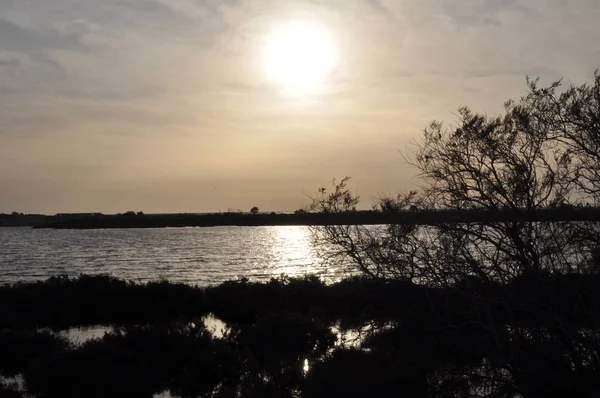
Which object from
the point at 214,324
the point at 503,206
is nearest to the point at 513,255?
the point at 503,206

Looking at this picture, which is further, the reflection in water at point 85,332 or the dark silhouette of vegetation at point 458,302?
the reflection in water at point 85,332

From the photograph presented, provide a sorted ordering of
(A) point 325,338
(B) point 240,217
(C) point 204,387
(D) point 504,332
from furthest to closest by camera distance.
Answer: (B) point 240,217 < (A) point 325,338 < (C) point 204,387 < (D) point 504,332

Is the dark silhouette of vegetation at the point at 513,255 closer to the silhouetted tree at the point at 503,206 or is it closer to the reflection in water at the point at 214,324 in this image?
the silhouetted tree at the point at 503,206

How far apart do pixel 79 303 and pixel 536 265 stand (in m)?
20.5

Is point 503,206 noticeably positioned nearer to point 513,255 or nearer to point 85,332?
point 513,255

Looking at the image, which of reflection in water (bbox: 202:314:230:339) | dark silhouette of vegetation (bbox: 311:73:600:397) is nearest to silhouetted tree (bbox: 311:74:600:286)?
dark silhouette of vegetation (bbox: 311:73:600:397)

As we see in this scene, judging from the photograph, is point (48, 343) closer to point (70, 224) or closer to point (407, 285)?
point (407, 285)

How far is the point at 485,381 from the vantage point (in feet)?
41.2

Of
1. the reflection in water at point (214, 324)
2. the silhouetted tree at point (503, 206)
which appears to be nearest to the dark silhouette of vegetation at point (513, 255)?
the silhouetted tree at point (503, 206)

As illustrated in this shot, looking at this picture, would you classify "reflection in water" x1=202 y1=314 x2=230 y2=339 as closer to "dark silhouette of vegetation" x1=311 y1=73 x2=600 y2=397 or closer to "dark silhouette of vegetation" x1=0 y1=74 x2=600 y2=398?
"dark silhouette of vegetation" x1=0 y1=74 x2=600 y2=398

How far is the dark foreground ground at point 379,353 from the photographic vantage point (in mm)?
11602

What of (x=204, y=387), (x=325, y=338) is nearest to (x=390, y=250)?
(x=204, y=387)

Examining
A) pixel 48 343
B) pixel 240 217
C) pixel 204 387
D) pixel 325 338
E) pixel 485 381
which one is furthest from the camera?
pixel 240 217

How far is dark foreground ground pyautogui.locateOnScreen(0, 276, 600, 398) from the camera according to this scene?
1160cm
